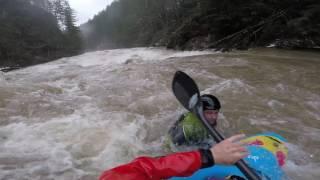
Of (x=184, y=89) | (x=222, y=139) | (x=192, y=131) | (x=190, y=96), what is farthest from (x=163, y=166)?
(x=192, y=131)

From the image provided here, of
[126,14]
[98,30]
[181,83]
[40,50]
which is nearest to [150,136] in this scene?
[181,83]

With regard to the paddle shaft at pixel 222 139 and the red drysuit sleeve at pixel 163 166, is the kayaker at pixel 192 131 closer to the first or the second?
the paddle shaft at pixel 222 139

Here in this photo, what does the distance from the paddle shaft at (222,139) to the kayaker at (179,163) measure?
0.18 ft

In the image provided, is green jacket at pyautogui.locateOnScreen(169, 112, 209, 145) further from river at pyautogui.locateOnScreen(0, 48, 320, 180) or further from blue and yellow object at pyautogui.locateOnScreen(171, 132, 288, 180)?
river at pyautogui.locateOnScreen(0, 48, 320, 180)

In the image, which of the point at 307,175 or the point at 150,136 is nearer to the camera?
the point at 307,175

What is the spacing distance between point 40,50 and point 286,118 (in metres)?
33.1

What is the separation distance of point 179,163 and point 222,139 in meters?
0.25

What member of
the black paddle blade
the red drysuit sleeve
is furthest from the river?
the red drysuit sleeve

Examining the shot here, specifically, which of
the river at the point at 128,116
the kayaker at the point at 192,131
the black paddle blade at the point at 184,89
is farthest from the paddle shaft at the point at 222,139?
the river at the point at 128,116

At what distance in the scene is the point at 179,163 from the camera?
175cm

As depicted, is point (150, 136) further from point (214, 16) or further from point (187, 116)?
point (214, 16)

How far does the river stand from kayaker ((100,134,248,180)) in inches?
106

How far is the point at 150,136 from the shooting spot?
5516mm

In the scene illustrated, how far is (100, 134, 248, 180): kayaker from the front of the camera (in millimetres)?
1666
